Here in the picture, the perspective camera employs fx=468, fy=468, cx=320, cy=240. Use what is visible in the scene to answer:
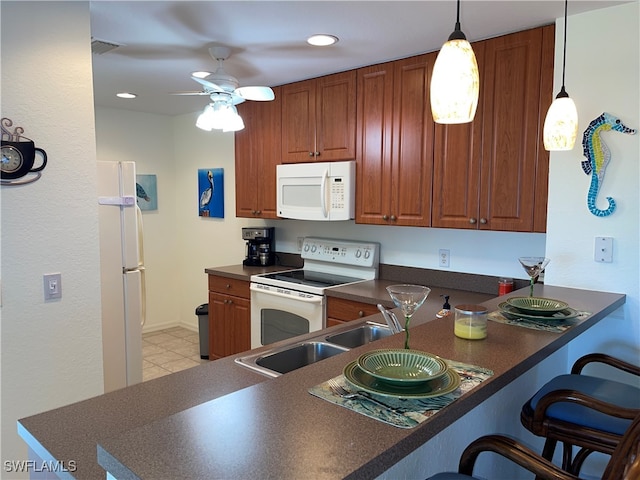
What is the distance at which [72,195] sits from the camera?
6.93ft

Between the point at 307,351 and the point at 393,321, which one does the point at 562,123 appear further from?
the point at 307,351

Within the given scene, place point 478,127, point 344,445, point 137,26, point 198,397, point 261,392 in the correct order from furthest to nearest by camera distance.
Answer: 1. point 478,127
2. point 137,26
3. point 198,397
4. point 261,392
5. point 344,445

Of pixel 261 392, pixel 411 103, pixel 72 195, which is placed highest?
pixel 411 103

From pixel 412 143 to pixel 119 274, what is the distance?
79.5 inches

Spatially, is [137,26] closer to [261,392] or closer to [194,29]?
[194,29]

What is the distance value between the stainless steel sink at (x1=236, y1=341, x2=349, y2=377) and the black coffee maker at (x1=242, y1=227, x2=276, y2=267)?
2284mm

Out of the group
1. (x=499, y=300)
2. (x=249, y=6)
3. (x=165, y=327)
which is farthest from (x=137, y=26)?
(x=165, y=327)

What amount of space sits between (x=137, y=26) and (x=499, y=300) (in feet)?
7.27

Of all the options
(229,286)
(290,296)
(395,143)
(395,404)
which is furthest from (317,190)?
(395,404)

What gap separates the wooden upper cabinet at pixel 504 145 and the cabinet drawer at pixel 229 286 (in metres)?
1.72

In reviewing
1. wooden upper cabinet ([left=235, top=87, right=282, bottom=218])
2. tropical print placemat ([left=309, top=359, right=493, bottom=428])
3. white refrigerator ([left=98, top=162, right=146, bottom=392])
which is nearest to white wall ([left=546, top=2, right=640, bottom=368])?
tropical print placemat ([left=309, top=359, right=493, bottom=428])

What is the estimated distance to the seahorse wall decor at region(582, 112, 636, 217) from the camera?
2.16m

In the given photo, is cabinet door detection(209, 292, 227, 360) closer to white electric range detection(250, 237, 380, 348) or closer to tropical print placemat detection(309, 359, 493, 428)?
white electric range detection(250, 237, 380, 348)

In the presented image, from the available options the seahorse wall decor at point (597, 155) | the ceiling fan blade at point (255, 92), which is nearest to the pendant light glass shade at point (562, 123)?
the seahorse wall decor at point (597, 155)
